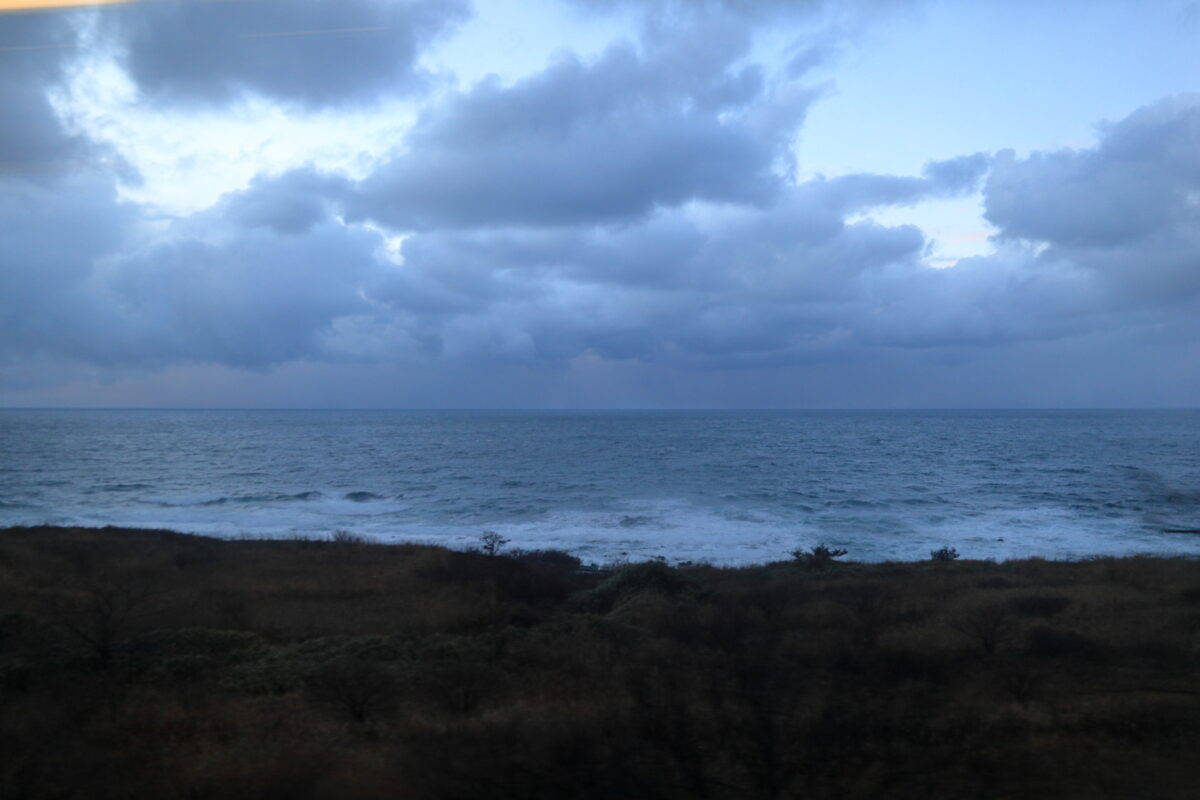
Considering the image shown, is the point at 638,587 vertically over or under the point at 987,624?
under

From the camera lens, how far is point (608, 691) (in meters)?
9.52

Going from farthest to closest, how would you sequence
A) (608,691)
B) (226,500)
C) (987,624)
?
(226,500) < (987,624) < (608,691)

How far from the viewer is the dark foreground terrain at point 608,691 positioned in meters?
7.05

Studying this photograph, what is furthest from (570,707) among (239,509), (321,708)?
(239,509)

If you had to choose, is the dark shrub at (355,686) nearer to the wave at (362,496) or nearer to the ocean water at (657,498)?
the ocean water at (657,498)

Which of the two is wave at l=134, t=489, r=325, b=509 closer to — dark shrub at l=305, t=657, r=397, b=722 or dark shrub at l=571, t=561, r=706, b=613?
dark shrub at l=571, t=561, r=706, b=613

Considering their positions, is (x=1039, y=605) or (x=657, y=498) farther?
(x=657, y=498)

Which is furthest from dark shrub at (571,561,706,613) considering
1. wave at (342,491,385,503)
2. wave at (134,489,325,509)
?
wave at (134,489,325,509)

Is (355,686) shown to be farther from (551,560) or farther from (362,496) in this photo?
(362,496)

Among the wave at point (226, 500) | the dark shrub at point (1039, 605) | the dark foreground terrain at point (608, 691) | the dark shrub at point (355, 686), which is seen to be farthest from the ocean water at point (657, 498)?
the dark shrub at point (355, 686)

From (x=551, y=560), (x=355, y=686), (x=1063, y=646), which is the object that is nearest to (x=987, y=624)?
(x=1063, y=646)

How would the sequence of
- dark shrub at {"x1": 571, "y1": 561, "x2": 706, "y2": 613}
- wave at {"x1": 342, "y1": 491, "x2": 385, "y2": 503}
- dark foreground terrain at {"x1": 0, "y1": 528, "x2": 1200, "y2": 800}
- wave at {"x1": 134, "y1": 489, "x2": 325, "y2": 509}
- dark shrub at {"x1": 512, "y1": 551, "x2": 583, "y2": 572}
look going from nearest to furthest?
dark foreground terrain at {"x1": 0, "y1": 528, "x2": 1200, "y2": 800} → dark shrub at {"x1": 571, "y1": 561, "x2": 706, "y2": 613} → dark shrub at {"x1": 512, "y1": 551, "x2": 583, "y2": 572} → wave at {"x1": 134, "y1": 489, "x2": 325, "y2": 509} → wave at {"x1": 342, "y1": 491, "x2": 385, "y2": 503}

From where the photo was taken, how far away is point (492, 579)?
2003 cm

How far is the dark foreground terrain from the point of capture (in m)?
7.05
